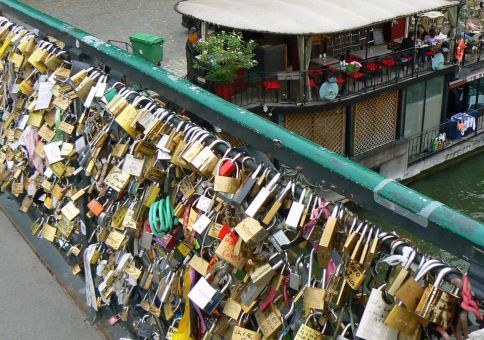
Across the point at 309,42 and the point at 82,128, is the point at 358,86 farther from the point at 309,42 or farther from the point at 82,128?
the point at 82,128

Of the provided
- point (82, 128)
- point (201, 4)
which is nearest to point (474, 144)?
point (201, 4)

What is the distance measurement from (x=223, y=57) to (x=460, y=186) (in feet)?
29.6

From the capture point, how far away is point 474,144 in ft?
76.0

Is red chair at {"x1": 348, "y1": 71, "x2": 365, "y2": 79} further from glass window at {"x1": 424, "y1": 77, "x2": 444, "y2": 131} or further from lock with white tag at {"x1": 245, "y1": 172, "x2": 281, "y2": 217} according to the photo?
lock with white tag at {"x1": 245, "y1": 172, "x2": 281, "y2": 217}

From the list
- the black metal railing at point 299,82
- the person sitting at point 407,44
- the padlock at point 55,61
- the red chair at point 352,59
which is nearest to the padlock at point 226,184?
the padlock at point 55,61

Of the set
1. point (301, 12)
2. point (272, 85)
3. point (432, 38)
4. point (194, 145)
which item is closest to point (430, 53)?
point (432, 38)

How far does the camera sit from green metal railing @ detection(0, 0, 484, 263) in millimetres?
1514

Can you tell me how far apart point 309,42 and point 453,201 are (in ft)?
20.8

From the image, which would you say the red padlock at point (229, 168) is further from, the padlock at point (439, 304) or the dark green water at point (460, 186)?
the dark green water at point (460, 186)

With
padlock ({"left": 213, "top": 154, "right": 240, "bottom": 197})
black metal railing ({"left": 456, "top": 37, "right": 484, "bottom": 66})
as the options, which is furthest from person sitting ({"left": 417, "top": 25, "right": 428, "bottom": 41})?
padlock ({"left": 213, "top": 154, "right": 240, "bottom": 197})

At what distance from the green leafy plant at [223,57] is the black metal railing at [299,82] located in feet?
1.52

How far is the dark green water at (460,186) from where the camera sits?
1959cm

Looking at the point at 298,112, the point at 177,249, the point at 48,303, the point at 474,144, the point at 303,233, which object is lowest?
the point at 474,144

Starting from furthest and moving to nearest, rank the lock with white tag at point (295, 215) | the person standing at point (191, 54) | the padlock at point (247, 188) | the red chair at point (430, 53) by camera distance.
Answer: the red chair at point (430, 53) → the person standing at point (191, 54) → the padlock at point (247, 188) → the lock with white tag at point (295, 215)
